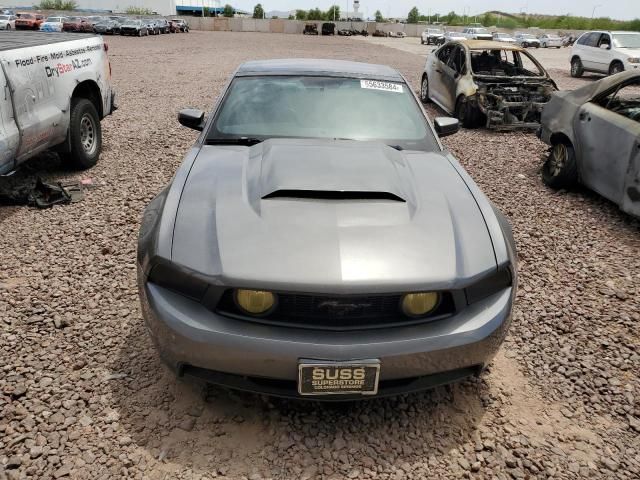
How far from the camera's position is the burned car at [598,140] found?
15.9 ft

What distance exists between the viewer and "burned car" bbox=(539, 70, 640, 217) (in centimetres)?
483

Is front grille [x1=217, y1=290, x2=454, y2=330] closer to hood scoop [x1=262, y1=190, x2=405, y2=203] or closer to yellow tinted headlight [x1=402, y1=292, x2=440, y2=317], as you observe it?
yellow tinted headlight [x1=402, y1=292, x2=440, y2=317]

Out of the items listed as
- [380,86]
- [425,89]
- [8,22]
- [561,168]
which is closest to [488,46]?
[425,89]

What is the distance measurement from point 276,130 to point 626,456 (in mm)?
2573

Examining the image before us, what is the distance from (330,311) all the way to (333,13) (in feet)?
328

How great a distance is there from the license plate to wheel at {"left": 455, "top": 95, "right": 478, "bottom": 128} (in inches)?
294

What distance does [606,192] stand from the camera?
5.13 m

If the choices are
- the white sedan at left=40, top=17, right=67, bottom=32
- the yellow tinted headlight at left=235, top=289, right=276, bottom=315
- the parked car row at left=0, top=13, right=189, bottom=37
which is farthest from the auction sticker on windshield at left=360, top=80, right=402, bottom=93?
the parked car row at left=0, top=13, right=189, bottom=37

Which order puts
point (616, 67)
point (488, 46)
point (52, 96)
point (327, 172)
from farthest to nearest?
point (616, 67), point (488, 46), point (52, 96), point (327, 172)

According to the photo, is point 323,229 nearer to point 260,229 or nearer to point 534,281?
point 260,229

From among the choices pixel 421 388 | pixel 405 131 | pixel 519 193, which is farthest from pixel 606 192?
pixel 421 388

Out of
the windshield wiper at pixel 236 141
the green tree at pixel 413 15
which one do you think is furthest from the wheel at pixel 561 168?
the green tree at pixel 413 15

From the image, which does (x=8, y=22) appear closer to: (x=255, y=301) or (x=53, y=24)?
(x=53, y=24)

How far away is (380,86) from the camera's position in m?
3.76
